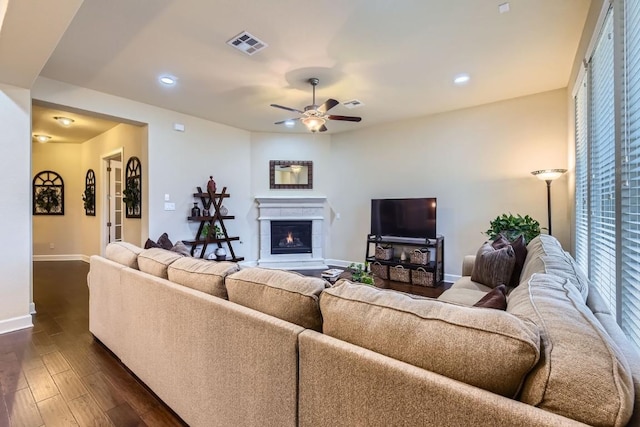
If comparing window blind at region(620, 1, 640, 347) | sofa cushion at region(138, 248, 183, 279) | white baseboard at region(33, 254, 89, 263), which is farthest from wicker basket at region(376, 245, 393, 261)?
white baseboard at region(33, 254, 89, 263)

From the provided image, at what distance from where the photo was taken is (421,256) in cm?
472

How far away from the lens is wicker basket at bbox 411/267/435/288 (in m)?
4.62

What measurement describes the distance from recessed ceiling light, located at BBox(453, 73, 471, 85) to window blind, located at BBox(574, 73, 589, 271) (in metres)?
1.10

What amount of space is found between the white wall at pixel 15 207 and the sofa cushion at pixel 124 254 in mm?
1384

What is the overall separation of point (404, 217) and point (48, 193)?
791cm

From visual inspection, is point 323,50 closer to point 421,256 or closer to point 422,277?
point 421,256

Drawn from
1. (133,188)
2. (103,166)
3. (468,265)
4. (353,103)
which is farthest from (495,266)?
(103,166)

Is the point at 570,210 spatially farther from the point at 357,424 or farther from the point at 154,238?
the point at 154,238

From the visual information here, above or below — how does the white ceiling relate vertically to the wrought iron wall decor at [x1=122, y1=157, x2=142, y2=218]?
above

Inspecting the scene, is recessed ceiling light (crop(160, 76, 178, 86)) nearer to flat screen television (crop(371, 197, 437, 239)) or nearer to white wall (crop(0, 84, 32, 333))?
white wall (crop(0, 84, 32, 333))

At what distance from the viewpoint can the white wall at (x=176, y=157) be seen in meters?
4.08

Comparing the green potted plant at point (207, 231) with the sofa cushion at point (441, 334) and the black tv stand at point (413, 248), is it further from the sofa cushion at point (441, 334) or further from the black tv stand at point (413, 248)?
the sofa cushion at point (441, 334)

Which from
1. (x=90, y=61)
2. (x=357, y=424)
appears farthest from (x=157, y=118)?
(x=357, y=424)

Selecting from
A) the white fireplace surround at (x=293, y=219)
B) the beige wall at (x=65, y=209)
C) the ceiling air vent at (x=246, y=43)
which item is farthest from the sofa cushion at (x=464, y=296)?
the beige wall at (x=65, y=209)
